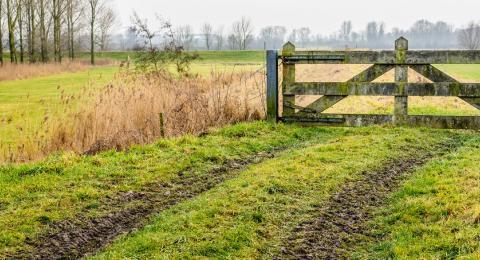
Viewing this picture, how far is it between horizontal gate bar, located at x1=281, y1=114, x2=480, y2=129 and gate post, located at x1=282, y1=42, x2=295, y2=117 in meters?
0.16

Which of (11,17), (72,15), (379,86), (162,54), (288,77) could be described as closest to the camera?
(379,86)

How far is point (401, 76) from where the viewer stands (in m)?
10.2

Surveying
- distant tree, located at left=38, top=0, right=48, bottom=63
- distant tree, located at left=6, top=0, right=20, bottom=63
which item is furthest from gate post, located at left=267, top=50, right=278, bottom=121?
distant tree, located at left=38, top=0, right=48, bottom=63

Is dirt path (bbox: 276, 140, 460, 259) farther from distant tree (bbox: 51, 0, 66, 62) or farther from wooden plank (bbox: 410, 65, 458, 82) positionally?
distant tree (bbox: 51, 0, 66, 62)

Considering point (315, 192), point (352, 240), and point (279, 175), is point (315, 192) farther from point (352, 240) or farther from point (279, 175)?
point (352, 240)

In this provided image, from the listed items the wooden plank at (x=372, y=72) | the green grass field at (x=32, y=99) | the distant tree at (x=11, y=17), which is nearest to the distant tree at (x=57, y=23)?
the distant tree at (x=11, y=17)

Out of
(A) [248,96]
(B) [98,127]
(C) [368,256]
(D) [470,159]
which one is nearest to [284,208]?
(C) [368,256]

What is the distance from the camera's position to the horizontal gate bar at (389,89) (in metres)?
9.99

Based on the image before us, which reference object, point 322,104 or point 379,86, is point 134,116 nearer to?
point 322,104

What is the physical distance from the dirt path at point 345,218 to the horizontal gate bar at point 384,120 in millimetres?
2814

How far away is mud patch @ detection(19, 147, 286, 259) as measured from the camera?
500 centimetres

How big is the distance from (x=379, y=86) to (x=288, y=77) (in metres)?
1.67

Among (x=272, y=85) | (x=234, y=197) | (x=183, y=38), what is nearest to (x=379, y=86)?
(x=272, y=85)

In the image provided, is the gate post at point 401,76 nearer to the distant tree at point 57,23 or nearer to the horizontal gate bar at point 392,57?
the horizontal gate bar at point 392,57
